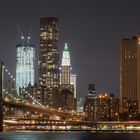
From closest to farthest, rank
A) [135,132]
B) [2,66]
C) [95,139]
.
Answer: [95,139] < [2,66] < [135,132]

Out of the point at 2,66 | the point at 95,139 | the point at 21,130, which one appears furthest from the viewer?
the point at 21,130

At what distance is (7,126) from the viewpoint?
164 metres

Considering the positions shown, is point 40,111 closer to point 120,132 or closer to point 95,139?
point 120,132

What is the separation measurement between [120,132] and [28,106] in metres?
17.4

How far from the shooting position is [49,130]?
173000 millimetres

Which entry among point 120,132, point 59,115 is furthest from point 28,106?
point 59,115

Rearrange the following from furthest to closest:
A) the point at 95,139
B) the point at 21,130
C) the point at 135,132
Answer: the point at 21,130, the point at 135,132, the point at 95,139

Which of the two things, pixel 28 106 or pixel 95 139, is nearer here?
pixel 95 139

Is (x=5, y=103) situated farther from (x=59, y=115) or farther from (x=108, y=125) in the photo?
(x=59, y=115)

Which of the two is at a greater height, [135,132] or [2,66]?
[2,66]

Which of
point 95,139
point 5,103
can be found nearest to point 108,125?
point 5,103

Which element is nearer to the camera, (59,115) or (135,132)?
(135,132)

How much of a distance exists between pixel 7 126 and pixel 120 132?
20.9 metres

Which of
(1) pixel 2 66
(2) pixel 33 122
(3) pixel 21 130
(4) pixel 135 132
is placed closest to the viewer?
(1) pixel 2 66
